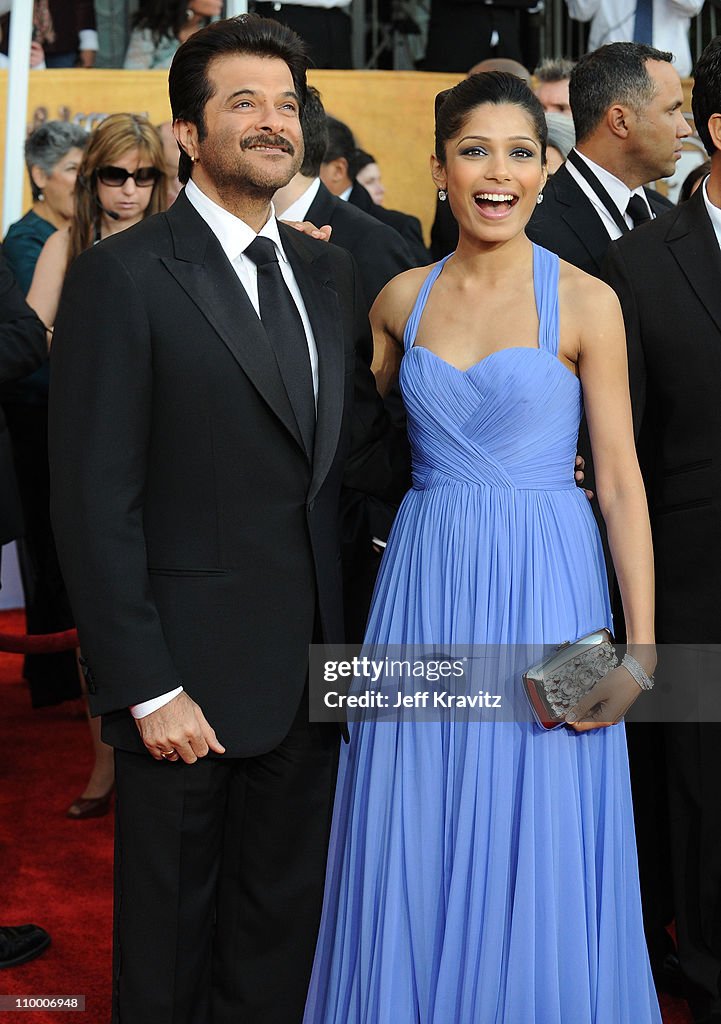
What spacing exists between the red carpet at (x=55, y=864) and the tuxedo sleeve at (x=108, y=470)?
1.19 meters

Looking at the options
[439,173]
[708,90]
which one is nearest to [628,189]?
[708,90]

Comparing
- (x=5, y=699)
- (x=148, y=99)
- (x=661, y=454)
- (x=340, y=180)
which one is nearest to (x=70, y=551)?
(x=661, y=454)

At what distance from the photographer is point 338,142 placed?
479 cm

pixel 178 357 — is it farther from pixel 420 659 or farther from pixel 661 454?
pixel 661 454

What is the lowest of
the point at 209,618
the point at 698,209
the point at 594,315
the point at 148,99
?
the point at 209,618

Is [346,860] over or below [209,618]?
below

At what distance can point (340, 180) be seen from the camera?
15.9 ft

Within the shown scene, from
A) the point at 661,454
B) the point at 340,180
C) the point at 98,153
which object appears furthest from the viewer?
the point at 340,180

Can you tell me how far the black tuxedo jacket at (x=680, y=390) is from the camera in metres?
2.70

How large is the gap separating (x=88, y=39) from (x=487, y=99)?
4924 millimetres

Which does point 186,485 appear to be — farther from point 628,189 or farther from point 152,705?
point 628,189

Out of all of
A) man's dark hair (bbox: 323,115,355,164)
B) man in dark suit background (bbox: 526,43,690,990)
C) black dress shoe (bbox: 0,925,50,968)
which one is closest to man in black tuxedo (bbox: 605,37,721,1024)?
man in dark suit background (bbox: 526,43,690,990)

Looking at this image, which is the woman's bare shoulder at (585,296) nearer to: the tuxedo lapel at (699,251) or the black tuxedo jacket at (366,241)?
the tuxedo lapel at (699,251)

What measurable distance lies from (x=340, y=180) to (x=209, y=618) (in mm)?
3044
